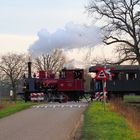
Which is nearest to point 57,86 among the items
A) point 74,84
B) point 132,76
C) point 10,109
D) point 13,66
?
point 74,84

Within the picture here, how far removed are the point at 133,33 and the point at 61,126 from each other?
141 feet

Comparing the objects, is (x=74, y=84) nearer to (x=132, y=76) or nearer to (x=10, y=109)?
(x=132, y=76)

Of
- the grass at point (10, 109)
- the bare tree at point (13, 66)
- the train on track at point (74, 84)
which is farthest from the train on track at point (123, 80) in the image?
the bare tree at point (13, 66)

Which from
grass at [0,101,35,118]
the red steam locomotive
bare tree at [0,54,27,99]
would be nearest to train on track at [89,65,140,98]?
the red steam locomotive

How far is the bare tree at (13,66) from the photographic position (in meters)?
100

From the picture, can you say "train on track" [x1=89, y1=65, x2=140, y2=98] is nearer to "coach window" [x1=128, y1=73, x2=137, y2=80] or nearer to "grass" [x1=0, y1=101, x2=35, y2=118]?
"coach window" [x1=128, y1=73, x2=137, y2=80]

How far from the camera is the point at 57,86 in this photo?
176 feet

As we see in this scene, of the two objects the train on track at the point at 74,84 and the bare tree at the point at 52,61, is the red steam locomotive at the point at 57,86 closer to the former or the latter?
the train on track at the point at 74,84

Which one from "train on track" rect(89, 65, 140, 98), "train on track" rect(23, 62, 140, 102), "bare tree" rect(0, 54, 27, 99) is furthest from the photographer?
"bare tree" rect(0, 54, 27, 99)

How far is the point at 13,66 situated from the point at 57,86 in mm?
50759

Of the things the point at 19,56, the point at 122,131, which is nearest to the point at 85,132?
the point at 122,131

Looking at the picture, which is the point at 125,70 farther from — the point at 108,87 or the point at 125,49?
the point at 125,49

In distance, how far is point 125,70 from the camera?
50.2 m

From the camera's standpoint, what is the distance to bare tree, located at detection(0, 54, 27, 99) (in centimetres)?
10042
